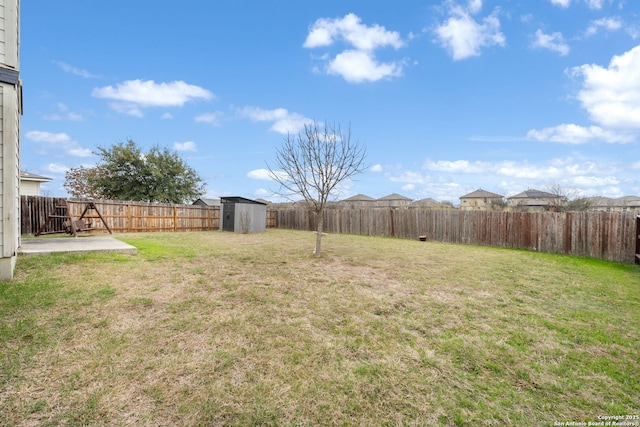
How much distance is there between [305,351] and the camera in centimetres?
251

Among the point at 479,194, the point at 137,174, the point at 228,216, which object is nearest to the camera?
the point at 228,216

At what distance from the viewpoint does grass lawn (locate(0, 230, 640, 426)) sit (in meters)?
1.79

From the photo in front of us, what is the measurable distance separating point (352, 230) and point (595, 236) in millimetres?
10597

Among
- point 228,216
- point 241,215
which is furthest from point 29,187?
point 241,215

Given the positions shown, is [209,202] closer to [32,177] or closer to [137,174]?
[137,174]

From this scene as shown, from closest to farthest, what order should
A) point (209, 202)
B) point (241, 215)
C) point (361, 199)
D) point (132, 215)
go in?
point (132, 215) < point (241, 215) < point (209, 202) < point (361, 199)

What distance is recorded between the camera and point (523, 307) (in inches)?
154

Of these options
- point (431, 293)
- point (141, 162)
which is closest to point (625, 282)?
point (431, 293)

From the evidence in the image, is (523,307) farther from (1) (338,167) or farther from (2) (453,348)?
(1) (338,167)

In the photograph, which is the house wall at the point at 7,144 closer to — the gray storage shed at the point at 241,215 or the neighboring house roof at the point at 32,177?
the gray storage shed at the point at 241,215

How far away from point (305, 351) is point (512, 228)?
1174cm

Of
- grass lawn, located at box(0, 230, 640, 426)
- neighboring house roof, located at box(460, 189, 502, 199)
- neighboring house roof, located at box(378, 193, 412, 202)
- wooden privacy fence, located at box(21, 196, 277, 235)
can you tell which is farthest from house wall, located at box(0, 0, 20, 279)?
neighboring house roof, located at box(460, 189, 502, 199)

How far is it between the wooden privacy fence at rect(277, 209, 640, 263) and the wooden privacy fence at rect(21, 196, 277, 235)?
8.02 meters

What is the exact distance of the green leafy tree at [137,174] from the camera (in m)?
20.5
